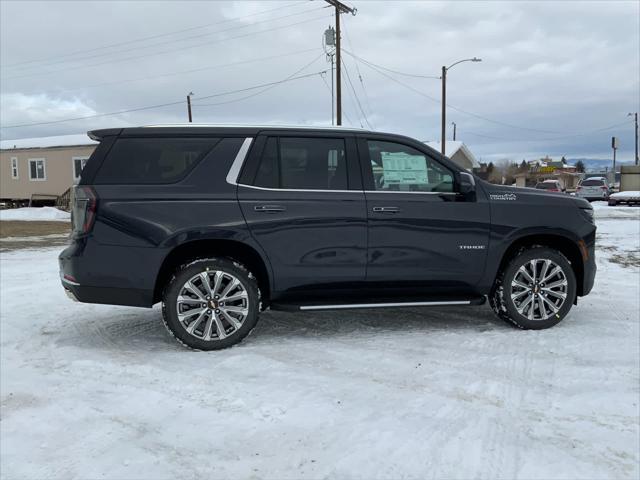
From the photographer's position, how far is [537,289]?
5.33 m

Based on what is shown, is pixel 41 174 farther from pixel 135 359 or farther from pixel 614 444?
pixel 614 444

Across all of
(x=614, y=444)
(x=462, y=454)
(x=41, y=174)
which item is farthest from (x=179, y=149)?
(x=41, y=174)

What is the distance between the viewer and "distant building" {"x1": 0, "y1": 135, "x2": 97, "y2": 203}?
1244 inches

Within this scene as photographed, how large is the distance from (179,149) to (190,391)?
205cm

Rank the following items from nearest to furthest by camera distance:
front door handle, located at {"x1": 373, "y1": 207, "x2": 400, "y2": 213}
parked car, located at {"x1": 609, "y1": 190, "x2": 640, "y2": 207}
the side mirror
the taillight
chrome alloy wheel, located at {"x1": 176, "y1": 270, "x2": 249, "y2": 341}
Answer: the taillight, chrome alloy wheel, located at {"x1": 176, "y1": 270, "x2": 249, "y2": 341}, front door handle, located at {"x1": 373, "y1": 207, "x2": 400, "y2": 213}, the side mirror, parked car, located at {"x1": 609, "y1": 190, "x2": 640, "y2": 207}

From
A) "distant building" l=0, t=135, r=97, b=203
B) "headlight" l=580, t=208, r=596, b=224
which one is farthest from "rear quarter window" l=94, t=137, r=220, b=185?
"distant building" l=0, t=135, r=97, b=203

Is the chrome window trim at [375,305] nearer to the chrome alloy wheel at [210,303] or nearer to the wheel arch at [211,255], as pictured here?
the wheel arch at [211,255]

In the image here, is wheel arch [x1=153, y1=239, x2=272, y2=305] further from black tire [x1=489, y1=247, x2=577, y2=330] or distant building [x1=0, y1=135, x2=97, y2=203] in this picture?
distant building [x1=0, y1=135, x2=97, y2=203]

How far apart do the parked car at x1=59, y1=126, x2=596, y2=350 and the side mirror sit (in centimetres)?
2

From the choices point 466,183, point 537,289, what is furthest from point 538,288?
point 466,183

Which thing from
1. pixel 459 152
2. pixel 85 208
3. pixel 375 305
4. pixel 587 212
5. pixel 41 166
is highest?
pixel 459 152

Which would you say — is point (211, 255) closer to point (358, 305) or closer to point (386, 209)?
point (358, 305)

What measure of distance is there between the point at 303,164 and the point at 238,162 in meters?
0.58

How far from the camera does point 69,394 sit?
384 centimetres
